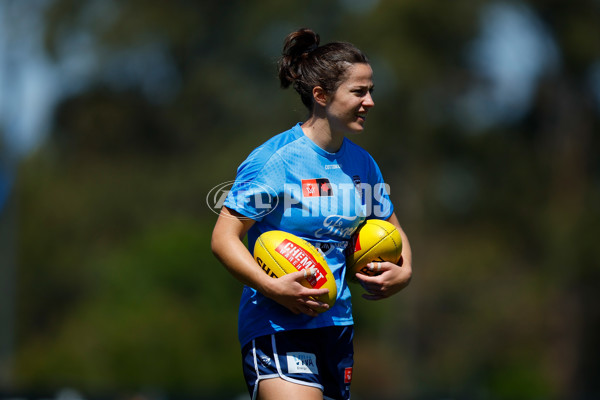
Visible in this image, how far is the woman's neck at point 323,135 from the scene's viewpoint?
165 inches

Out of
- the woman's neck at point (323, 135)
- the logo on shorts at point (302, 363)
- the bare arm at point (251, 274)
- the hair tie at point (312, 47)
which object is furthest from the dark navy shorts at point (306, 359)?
the hair tie at point (312, 47)

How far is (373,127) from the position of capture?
25.9 metres

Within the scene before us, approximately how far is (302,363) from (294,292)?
36 centimetres

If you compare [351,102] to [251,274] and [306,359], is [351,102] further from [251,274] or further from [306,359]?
[306,359]

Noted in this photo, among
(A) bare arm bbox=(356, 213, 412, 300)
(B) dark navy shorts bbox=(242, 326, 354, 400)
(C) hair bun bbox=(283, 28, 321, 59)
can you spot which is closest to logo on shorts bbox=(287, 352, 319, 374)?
(B) dark navy shorts bbox=(242, 326, 354, 400)

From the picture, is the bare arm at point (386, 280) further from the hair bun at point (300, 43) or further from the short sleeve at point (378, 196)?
the hair bun at point (300, 43)

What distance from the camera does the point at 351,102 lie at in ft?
13.6

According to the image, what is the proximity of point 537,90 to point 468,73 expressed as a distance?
2.14 meters

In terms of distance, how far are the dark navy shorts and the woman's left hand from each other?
23 centimetres

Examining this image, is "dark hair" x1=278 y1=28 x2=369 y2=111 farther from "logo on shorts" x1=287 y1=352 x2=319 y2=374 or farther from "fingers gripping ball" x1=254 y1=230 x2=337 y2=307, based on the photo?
"logo on shorts" x1=287 y1=352 x2=319 y2=374

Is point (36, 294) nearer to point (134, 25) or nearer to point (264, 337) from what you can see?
point (134, 25)

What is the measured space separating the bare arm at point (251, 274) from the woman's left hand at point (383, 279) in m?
0.36

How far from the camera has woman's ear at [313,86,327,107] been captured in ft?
13.7

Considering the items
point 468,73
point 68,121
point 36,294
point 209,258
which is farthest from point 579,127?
point 36,294
